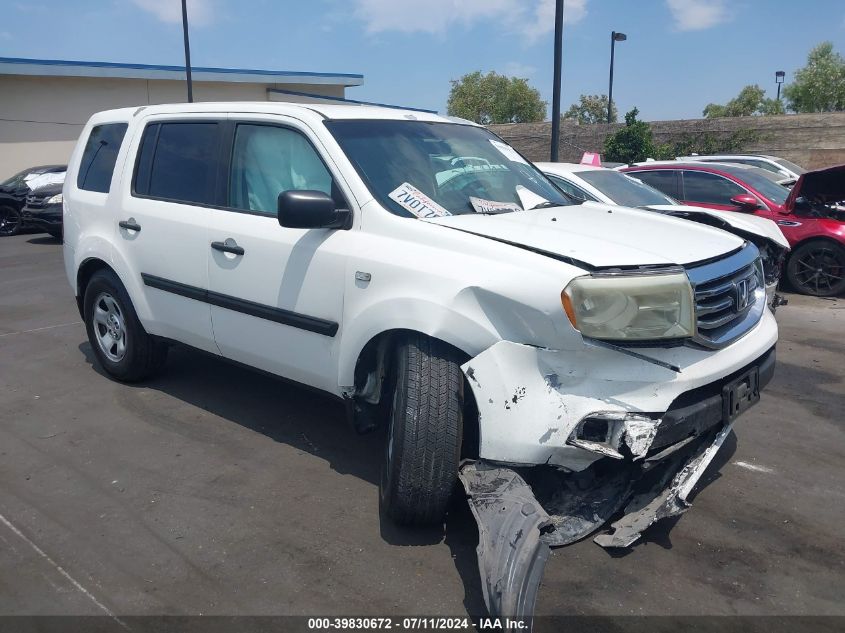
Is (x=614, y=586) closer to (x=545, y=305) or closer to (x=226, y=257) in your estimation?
(x=545, y=305)

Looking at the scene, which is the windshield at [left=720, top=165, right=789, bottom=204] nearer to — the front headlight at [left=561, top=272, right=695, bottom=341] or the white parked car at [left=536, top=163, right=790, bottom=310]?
the white parked car at [left=536, top=163, right=790, bottom=310]

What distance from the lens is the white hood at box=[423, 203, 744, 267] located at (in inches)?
128

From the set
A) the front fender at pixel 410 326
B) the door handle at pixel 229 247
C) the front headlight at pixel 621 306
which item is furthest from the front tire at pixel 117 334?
the front headlight at pixel 621 306

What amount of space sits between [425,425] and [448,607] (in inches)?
28.3

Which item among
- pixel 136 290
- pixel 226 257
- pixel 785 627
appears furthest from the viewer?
pixel 136 290

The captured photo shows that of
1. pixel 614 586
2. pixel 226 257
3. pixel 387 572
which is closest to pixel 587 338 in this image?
pixel 614 586

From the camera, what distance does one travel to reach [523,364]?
3100mm

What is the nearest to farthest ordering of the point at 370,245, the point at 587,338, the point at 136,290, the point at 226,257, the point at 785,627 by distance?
the point at 785,627
the point at 587,338
the point at 370,245
the point at 226,257
the point at 136,290

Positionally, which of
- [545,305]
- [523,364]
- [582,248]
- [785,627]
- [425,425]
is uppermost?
[582,248]

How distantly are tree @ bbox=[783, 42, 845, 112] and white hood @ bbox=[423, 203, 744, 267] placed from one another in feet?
191

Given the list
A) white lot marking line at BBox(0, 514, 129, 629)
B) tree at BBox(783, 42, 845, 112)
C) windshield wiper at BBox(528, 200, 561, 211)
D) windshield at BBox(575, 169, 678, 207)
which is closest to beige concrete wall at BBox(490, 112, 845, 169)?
windshield at BBox(575, 169, 678, 207)

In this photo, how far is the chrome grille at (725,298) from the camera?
10.8 feet

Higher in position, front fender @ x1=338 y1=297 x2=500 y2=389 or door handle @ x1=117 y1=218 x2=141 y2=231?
door handle @ x1=117 y1=218 x2=141 y2=231

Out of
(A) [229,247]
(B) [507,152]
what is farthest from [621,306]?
(A) [229,247]
